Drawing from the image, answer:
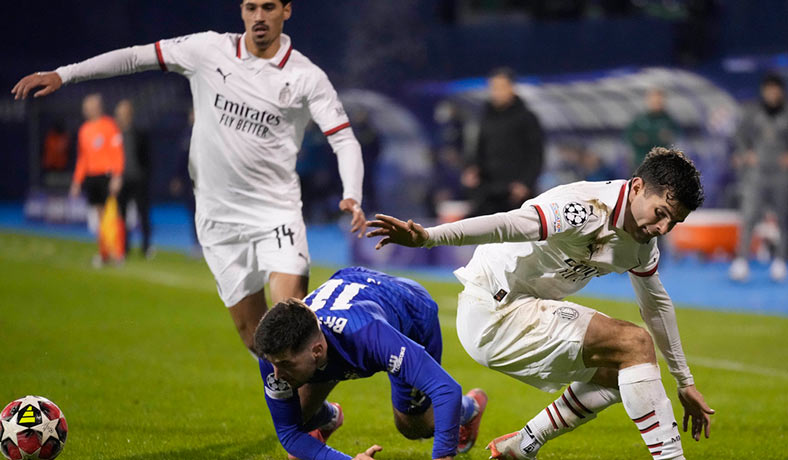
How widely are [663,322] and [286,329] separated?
1843mm

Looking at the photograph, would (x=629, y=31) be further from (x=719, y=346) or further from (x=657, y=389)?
(x=657, y=389)

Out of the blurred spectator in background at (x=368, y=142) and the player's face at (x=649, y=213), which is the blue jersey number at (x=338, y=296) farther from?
the blurred spectator in background at (x=368, y=142)

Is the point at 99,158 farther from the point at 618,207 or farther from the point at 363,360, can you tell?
the point at 618,207

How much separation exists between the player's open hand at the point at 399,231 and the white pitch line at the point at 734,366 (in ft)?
16.8

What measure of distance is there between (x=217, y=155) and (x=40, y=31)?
36.3m

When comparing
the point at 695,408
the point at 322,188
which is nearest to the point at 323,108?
the point at 695,408

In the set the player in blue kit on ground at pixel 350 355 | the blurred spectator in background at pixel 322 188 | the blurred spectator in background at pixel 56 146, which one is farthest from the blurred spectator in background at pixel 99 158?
the player in blue kit on ground at pixel 350 355

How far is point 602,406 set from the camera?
5.05 meters

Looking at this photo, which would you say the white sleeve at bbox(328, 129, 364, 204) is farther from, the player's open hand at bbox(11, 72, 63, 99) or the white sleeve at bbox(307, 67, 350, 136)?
the player's open hand at bbox(11, 72, 63, 99)

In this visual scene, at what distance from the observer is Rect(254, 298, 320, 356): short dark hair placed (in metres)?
4.30

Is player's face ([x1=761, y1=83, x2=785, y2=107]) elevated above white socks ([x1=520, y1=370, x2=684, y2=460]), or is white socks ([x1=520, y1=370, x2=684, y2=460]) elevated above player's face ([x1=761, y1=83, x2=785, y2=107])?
white socks ([x1=520, y1=370, x2=684, y2=460])

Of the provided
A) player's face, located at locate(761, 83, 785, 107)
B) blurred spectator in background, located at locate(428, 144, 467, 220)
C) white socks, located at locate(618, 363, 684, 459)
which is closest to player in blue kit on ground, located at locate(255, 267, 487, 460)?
white socks, located at locate(618, 363, 684, 459)

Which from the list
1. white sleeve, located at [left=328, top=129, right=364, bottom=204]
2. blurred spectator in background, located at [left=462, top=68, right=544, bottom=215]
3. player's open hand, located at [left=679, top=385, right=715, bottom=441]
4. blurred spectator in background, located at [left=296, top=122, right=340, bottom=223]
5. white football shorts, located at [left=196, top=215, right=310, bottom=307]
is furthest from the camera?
blurred spectator in background, located at [left=296, top=122, right=340, bottom=223]

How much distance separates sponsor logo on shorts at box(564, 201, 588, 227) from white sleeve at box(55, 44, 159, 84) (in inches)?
113
